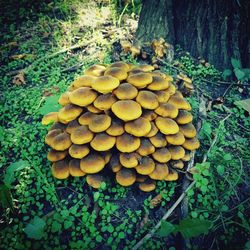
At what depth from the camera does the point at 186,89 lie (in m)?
3.57

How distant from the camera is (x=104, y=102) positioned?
2.49m

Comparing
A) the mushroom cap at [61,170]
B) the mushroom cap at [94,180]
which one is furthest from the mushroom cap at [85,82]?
the mushroom cap at [94,180]

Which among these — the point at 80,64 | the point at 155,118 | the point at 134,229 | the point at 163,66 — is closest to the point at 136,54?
the point at 163,66

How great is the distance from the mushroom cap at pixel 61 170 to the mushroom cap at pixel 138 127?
77 centimetres

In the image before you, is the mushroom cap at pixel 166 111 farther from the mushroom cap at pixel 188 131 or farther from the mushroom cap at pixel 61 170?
the mushroom cap at pixel 61 170

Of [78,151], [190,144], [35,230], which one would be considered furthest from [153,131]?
[35,230]

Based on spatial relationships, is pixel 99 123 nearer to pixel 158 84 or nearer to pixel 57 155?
pixel 57 155

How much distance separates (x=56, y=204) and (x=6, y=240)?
54 centimetres

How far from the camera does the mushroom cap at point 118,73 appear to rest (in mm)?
2594

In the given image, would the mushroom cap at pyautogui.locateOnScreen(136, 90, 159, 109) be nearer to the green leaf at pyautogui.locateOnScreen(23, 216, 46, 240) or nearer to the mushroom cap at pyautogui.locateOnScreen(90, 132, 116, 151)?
the mushroom cap at pyautogui.locateOnScreen(90, 132, 116, 151)

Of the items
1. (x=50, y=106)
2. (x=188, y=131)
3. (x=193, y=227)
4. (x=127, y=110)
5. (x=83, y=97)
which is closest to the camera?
(x=193, y=227)

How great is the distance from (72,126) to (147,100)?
841mm

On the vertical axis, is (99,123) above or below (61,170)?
above

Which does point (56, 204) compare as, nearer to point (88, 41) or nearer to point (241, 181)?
point (241, 181)
